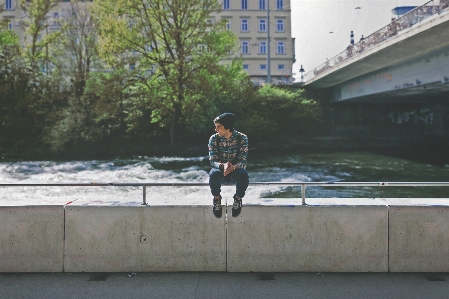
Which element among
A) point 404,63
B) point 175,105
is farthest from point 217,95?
point 404,63

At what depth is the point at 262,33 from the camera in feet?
242

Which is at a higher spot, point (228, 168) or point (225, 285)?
point (228, 168)

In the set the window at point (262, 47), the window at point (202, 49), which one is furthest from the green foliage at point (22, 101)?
the window at point (262, 47)

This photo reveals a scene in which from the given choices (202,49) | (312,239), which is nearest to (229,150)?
(312,239)

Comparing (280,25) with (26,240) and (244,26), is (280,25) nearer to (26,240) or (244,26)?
(244,26)

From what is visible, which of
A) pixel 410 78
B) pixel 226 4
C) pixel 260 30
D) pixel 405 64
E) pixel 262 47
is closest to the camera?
pixel 410 78

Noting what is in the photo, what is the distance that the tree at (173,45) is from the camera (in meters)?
35.7

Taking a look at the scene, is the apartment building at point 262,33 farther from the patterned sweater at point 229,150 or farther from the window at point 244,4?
the patterned sweater at point 229,150

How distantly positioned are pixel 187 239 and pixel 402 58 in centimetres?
2377

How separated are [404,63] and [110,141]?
76.1 ft

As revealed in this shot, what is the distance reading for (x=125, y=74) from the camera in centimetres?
3575

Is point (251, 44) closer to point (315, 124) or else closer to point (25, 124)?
point (315, 124)

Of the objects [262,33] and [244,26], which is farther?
[244,26]

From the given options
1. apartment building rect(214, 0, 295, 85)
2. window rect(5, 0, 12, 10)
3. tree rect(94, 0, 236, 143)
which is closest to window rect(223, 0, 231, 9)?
apartment building rect(214, 0, 295, 85)
